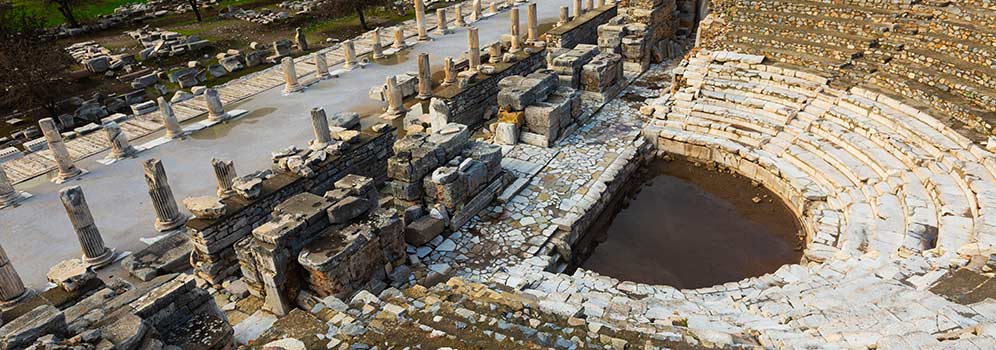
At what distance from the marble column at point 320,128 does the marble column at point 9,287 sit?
17.4 feet

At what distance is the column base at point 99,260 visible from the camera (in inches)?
413

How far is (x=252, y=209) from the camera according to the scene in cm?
1068

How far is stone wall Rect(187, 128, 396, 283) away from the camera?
1002cm

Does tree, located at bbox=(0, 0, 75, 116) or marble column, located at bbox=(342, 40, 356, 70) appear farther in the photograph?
marble column, located at bbox=(342, 40, 356, 70)

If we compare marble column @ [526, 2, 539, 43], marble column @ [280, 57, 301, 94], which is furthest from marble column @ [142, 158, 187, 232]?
marble column @ [526, 2, 539, 43]

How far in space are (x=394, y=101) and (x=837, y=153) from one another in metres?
10.8

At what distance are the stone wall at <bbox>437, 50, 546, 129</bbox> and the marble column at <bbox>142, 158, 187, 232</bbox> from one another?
639 cm

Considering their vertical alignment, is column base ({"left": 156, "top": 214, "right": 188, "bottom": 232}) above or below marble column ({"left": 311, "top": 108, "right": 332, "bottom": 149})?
below

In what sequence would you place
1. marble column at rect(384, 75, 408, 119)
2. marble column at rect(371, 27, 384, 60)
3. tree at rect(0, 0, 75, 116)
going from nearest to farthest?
marble column at rect(384, 75, 408, 119), tree at rect(0, 0, 75, 116), marble column at rect(371, 27, 384, 60)

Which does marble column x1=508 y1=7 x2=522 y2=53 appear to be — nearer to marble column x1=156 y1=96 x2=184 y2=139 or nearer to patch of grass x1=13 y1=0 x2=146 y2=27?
marble column x1=156 y1=96 x2=184 y2=139

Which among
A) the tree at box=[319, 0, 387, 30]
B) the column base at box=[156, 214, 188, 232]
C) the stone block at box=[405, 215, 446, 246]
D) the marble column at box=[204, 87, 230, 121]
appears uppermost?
the tree at box=[319, 0, 387, 30]

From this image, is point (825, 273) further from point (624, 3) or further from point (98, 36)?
point (98, 36)

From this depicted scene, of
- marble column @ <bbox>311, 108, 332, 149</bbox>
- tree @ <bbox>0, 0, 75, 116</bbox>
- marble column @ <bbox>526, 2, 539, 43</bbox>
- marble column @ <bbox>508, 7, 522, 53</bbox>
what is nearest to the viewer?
marble column @ <bbox>311, 108, 332, 149</bbox>

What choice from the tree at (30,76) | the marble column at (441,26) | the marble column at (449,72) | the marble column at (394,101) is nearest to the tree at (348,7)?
the marble column at (441,26)
